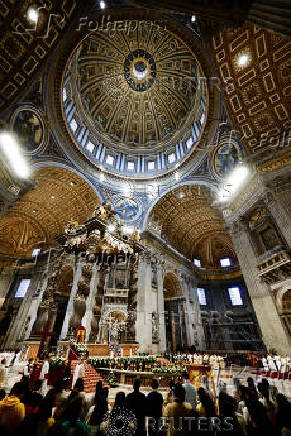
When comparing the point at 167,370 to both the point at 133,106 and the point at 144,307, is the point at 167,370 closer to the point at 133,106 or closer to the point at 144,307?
the point at 144,307

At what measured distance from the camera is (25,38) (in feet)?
30.9

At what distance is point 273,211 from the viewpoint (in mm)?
11234

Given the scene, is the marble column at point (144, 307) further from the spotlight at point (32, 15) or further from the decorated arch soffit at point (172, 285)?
the spotlight at point (32, 15)

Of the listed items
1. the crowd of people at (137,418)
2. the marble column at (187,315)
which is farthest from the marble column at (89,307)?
the crowd of people at (137,418)

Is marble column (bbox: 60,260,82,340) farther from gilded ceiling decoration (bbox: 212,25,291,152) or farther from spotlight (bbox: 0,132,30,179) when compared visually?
gilded ceiling decoration (bbox: 212,25,291,152)

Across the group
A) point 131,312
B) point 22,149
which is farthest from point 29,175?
point 131,312

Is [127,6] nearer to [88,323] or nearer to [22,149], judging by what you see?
[22,149]

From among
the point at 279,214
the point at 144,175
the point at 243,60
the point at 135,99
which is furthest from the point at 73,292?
the point at 135,99

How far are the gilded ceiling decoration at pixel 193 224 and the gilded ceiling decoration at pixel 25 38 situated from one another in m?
12.7

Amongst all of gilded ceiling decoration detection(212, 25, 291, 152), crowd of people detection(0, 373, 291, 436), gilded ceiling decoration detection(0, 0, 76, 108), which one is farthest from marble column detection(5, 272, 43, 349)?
gilded ceiling decoration detection(212, 25, 291, 152)

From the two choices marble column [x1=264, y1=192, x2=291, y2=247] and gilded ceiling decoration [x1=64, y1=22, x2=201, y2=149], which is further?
gilded ceiling decoration [x1=64, y1=22, x2=201, y2=149]

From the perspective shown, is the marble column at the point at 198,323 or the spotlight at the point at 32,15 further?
the marble column at the point at 198,323

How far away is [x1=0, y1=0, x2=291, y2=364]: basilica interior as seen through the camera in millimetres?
10234

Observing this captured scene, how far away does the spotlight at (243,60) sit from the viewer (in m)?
11.0
